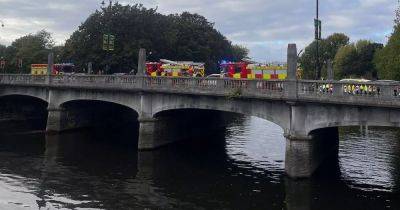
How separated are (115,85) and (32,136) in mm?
12882

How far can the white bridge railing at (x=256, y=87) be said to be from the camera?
2512 centimetres

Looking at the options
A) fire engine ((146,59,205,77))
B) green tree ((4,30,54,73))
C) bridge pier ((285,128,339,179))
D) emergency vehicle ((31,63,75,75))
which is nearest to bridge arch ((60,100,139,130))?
fire engine ((146,59,205,77))

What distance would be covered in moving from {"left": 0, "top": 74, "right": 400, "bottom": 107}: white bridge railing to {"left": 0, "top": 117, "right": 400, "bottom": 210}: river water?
5782 millimetres

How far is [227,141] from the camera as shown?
46125 mm

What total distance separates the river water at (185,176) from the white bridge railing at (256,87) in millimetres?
5782

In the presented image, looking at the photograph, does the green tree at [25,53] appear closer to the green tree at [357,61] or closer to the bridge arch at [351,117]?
the green tree at [357,61]

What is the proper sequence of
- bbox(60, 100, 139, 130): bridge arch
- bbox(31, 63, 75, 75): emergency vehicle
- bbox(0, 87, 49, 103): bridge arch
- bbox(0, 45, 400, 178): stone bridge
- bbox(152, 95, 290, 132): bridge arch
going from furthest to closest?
bbox(31, 63, 75, 75): emergency vehicle
bbox(60, 100, 139, 130): bridge arch
bbox(0, 87, 49, 103): bridge arch
bbox(152, 95, 290, 132): bridge arch
bbox(0, 45, 400, 178): stone bridge

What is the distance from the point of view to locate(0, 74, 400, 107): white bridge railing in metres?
25.1

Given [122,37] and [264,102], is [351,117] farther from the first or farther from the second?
[122,37]

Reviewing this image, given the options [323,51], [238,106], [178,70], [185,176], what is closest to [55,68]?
[178,70]

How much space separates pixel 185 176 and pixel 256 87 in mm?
8227

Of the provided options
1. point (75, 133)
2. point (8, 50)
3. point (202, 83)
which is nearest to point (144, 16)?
Result: point (75, 133)

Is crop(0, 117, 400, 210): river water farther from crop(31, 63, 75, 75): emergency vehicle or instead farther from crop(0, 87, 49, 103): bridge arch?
crop(31, 63, 75, 75): emergency vehicle

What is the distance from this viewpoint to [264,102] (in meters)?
30.8
